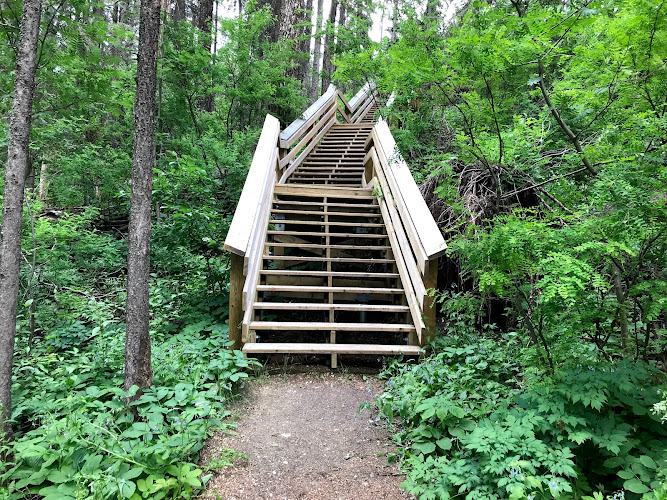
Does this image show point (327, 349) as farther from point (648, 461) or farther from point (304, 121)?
point (304, 121)

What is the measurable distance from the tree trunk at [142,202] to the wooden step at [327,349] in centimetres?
101

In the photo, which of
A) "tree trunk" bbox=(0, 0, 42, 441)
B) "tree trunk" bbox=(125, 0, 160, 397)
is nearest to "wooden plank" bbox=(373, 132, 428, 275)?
"tree trunk" bbox=(125, 0, 160, 397)

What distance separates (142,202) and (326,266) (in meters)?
2.56

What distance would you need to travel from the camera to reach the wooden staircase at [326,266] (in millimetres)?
3449

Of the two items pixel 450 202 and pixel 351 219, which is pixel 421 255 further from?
pixel 351 219

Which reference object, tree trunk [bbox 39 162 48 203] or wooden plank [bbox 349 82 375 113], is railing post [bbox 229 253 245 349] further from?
wooden plank [bbox 349 82 375 113]

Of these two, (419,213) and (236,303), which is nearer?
(236,303)

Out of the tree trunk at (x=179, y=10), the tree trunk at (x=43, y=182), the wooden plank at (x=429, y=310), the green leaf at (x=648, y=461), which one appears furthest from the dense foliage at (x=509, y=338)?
the tree trunk at (x=179, y=10)

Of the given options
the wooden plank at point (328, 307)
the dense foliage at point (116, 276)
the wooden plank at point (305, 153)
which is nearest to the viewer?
the dense foliage at point (116, 276)

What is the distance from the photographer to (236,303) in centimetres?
341

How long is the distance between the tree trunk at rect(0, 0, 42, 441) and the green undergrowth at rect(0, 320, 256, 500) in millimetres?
378

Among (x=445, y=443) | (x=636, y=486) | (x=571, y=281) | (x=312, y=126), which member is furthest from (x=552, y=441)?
(x=312, y=126)

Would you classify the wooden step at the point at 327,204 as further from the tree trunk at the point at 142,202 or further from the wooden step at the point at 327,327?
the tree trunk at the point at 142,202

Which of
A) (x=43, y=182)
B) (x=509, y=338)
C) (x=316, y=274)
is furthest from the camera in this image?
(x=43, y=182)
